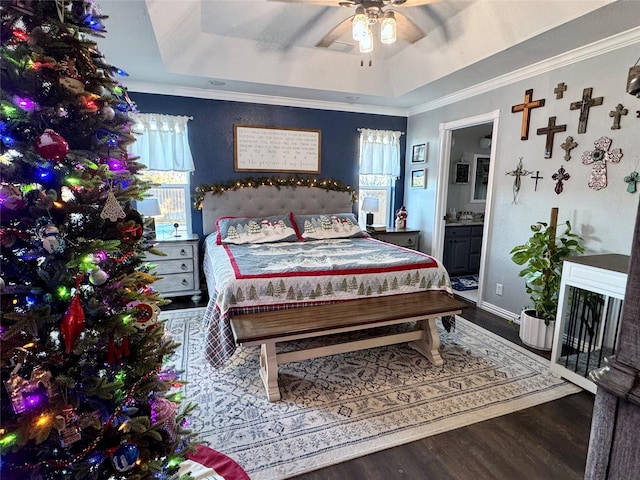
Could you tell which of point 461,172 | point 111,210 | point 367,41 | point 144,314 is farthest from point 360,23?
point 461,172

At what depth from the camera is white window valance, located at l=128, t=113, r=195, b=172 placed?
4.10 metres

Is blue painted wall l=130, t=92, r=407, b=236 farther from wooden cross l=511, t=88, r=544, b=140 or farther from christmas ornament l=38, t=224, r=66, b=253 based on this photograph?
christmas ornament l=38, t=224, r=66, b=253

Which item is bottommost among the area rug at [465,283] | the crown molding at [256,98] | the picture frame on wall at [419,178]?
the area rug at [465,283]

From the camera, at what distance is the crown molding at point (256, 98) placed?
4078mm

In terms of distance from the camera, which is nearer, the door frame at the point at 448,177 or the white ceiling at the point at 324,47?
the white ceiling at the point at 324,47

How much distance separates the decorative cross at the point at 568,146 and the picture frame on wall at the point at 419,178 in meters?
2.00

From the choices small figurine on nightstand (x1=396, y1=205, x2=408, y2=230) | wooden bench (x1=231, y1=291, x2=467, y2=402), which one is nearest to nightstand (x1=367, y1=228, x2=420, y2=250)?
small figurine on nightstand (x1=396, y1=205, x2=408, y2=230)

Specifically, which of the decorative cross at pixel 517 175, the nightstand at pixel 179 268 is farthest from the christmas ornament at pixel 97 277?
the decorative cross at pixel 517 175

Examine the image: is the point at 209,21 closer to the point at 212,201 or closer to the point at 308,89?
the point at 308,89

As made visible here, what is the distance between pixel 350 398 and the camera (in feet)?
7.61

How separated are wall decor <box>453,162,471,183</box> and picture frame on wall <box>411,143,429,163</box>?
32.4 inches

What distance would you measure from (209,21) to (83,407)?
11.2 feet

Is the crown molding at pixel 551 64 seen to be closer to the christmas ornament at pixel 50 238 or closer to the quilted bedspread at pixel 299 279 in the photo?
the quilted bedspread at pixel 299 279

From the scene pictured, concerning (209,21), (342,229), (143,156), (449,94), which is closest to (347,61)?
(449,94)
